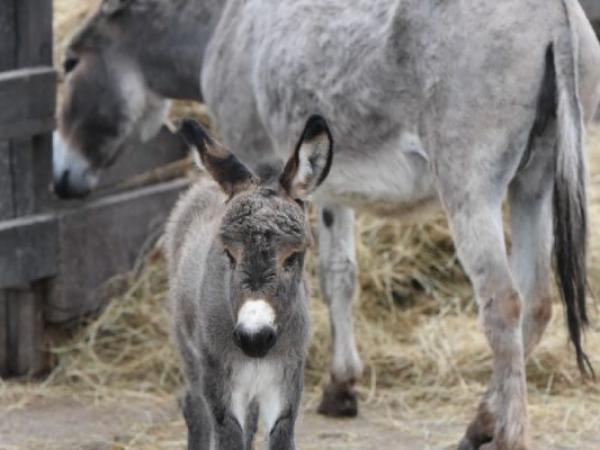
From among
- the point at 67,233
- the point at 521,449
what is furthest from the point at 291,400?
the point at 67,233

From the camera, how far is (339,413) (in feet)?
21.9

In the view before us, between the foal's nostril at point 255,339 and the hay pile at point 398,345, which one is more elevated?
the foal's nostril at point 255,339

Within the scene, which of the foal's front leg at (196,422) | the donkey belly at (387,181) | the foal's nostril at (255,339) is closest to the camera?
the foal's nostril at (255,339)

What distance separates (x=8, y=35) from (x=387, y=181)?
1.92 m

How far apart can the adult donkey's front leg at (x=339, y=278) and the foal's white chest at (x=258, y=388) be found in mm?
1955

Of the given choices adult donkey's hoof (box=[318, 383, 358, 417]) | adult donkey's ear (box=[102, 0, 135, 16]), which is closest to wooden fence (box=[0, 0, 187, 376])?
adult donkey's ear (box=[102, 0, 135, 16])

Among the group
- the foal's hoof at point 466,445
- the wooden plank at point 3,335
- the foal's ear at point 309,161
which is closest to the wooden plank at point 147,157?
the wooden plank at point 3,335

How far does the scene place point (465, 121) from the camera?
217 inches

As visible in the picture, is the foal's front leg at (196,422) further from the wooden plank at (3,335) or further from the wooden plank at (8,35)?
the wooden plank at (8,35)

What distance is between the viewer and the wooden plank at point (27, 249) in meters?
6.92

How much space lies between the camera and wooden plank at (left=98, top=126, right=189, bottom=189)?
7.64 metres

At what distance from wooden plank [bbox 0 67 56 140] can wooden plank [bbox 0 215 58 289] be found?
1.26ft

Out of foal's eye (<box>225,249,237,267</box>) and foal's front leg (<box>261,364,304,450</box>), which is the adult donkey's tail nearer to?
foal's front leg (<box>261,364,304,450</box>)

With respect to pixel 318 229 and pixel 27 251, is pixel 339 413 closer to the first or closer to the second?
pixel 318 229
